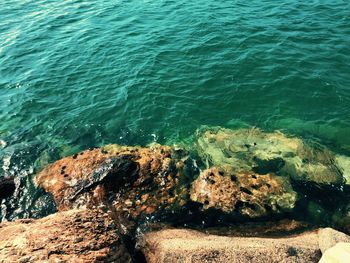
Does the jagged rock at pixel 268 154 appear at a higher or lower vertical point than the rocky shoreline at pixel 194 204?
lower

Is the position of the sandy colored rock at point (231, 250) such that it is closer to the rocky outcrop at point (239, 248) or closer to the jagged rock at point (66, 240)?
the rocky outcrop at point (239, 248)

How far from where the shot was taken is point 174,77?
23.3 m

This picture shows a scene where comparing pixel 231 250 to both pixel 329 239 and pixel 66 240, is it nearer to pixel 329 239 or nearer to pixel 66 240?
pixel 329 239

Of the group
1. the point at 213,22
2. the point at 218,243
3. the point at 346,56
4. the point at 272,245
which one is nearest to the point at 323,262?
the point at 272,245

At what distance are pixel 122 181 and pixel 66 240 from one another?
453cm

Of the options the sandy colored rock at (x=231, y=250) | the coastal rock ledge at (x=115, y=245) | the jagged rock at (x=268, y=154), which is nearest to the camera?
the coastal rock ledge at (x=115, y=245)

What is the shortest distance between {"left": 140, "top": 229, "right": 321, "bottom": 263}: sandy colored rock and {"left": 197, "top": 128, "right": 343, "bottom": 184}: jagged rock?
450cm

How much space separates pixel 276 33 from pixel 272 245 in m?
18.8

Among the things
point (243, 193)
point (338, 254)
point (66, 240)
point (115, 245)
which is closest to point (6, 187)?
point (66, 240)

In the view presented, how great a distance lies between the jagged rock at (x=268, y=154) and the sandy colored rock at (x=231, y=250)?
4504 millimetres

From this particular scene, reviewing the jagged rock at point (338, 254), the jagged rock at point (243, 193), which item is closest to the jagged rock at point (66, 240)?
the jagged rock at point (243, 193)

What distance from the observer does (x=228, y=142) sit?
18516 mm

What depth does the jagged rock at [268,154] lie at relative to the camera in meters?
16.0

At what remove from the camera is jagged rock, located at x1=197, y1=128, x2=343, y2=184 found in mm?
15984
